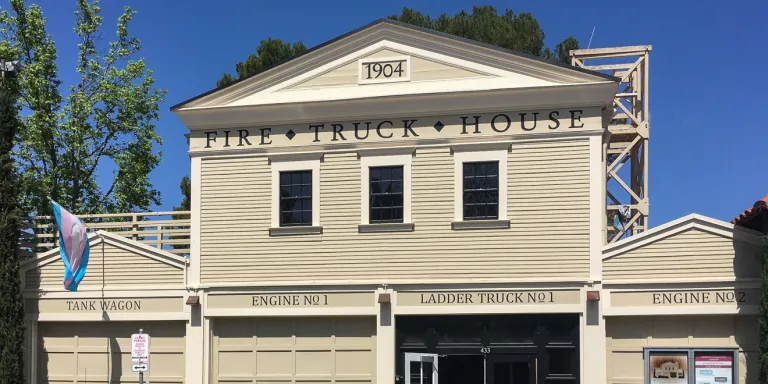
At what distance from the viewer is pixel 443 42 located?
17.4 m

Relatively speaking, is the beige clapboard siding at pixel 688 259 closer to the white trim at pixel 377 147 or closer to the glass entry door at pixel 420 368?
the white trim at pixel 377 147

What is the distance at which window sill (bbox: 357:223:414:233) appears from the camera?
56.6 feet

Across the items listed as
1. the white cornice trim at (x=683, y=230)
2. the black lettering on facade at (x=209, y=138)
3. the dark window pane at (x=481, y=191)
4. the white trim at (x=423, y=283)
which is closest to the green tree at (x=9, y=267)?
the white trim at (x=423, y=283)

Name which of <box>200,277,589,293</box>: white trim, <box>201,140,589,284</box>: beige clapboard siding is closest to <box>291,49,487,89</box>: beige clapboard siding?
<box>201,140,589,284</box>: beige clapboard siding

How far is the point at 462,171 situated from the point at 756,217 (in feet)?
18.5

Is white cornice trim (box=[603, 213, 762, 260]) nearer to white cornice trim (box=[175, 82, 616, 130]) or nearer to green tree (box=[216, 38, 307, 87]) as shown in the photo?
white cornice trim (box=[175, 82, 616, 130])

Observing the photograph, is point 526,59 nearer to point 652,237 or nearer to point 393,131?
point 393,131

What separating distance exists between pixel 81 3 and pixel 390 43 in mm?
15331

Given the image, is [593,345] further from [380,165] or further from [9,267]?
[9,267]

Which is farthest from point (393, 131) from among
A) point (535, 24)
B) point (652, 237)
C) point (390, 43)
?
point (535, 24)

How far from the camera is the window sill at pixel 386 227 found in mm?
17266

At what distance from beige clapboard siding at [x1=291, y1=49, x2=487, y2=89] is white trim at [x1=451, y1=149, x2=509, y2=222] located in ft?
5.22

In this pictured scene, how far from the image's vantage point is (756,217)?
15.3m

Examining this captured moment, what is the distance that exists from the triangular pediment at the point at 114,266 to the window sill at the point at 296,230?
2234 millimetres
